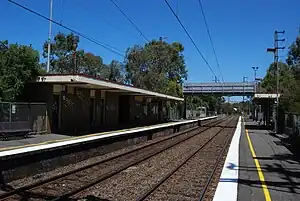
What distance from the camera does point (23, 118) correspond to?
21.5m

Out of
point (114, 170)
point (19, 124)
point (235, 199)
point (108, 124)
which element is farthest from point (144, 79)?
point (235, 199)

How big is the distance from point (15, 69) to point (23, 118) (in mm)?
3512

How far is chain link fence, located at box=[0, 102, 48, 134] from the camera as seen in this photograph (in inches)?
782

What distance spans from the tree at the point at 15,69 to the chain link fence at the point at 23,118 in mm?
1718

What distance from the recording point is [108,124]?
34.4 metres

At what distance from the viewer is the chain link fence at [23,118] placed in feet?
65.2

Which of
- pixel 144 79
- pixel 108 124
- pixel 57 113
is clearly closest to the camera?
pixel 57 113

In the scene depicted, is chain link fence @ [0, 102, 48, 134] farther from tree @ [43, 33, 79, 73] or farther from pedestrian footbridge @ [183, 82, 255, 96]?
pedestrian footbridge @ [183, 82, 255, 96]

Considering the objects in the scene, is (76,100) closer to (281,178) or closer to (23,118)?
(23,118)

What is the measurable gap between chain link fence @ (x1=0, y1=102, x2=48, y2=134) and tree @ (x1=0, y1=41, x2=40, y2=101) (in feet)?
5.64

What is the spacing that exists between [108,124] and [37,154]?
72.7 ft

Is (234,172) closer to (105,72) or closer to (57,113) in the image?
(57,113)

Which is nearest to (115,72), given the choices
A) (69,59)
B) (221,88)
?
(69,59)

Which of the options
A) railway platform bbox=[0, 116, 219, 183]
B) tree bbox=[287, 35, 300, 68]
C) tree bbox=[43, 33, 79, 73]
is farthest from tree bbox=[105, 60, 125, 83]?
railway platform bbox=[0, 116, 219, 183]
